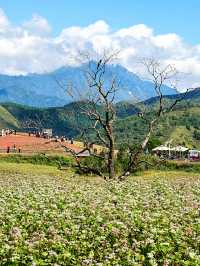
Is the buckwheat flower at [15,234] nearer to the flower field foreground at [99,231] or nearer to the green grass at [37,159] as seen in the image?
the flower field foreground at [99,231]

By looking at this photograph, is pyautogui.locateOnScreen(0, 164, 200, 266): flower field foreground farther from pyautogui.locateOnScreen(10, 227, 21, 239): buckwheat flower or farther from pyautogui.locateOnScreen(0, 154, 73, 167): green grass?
pyautogui.locateOnScreen(0, 154, 73, 167): green grass

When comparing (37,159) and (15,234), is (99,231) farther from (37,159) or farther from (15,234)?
(37,159)

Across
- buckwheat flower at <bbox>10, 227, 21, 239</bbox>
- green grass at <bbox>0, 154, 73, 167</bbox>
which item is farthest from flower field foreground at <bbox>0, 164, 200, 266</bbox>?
green grass at <bbox>0, 154, 73, 167</bbox>

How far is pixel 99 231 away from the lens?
17234 mm

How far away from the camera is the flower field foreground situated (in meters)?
14.2

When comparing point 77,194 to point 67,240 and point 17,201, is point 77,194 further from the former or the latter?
point 67,240

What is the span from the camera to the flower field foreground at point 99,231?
558 inches

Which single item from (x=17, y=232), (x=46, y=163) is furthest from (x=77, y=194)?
(x=46, y=163)

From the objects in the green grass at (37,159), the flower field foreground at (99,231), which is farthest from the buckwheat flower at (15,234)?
the green grass at (37,159)

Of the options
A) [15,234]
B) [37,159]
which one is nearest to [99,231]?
[15,234]

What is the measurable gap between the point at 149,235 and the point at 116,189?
41.4 feet

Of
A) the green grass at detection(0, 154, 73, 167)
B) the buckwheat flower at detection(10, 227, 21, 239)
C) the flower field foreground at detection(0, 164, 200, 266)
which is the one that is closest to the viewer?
the flower field foreground at detection(0, 164, 200, 266)

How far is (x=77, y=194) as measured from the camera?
27078mm

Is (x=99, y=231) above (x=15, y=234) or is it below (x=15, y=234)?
below
